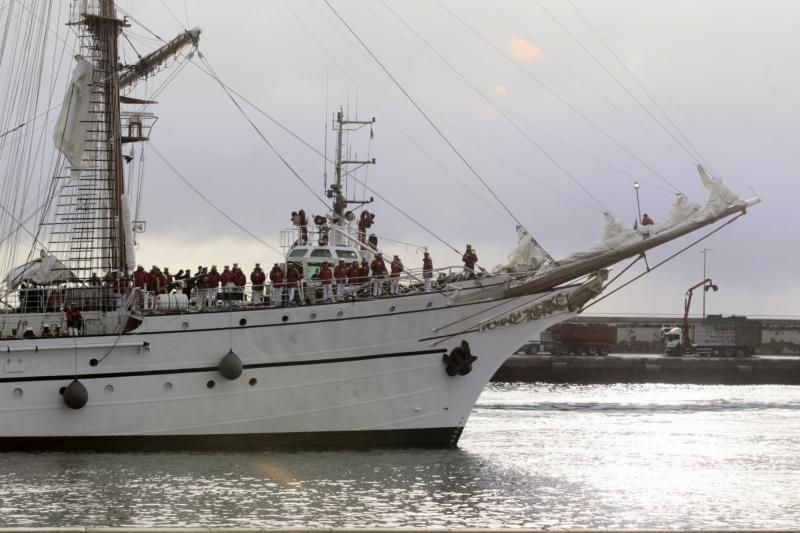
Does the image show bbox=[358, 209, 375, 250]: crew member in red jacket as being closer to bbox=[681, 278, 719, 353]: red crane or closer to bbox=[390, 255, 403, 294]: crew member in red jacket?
bbox=[390, 255, 403, 294]: crew member in red jacket

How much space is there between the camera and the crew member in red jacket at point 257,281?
31723 mm

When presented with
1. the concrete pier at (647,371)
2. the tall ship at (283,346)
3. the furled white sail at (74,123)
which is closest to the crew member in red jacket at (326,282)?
the tall ship at (283,346)

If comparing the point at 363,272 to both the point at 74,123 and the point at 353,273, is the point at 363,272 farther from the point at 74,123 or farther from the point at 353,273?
the point at 74,123

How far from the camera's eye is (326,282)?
31766 millimetres

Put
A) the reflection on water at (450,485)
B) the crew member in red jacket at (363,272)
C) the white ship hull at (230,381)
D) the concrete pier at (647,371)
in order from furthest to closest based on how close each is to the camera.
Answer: the concrete pier at (647,371) < the crew member in red jacket at (363,272) < the white ship hull at (230,381) < the reflection on water at (450,485)

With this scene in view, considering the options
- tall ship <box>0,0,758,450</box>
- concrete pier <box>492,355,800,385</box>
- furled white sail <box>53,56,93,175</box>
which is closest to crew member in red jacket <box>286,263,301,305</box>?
tall ship <box>0,0,758,450</box>

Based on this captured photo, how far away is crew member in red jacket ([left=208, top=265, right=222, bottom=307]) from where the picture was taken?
103 ft

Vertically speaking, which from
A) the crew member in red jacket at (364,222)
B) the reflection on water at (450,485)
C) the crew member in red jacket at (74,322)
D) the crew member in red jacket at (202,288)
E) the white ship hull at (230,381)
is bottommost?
the reflection on water at (450,485)

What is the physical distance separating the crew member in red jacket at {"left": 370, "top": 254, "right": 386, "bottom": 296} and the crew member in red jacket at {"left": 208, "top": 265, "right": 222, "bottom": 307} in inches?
147

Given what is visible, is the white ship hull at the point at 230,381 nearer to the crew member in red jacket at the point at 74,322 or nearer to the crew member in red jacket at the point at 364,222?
the crew member in red jacket at the point at 74,322

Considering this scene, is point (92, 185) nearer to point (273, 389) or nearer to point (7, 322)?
point (7, 322)

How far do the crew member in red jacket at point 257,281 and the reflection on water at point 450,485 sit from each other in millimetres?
3760

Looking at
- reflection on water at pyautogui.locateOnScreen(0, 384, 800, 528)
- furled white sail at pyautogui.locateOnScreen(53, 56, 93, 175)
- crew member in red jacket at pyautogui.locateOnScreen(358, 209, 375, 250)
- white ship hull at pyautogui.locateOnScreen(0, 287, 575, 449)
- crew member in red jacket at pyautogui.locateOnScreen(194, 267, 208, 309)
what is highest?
furled white sail at pyautogui.locateOnScreen(53, 56, 93, 175)

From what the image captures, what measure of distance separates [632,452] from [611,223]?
21.1 feet
